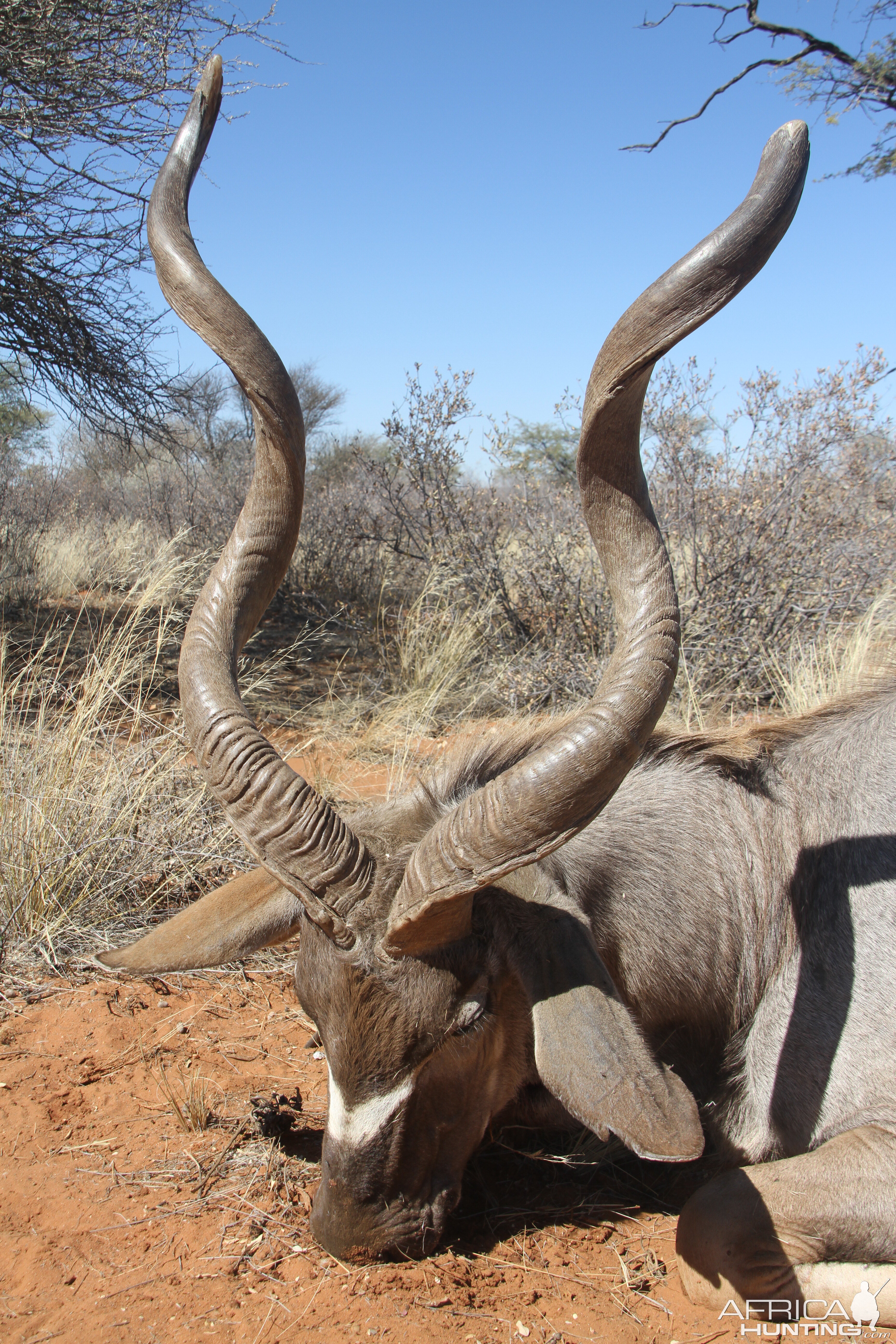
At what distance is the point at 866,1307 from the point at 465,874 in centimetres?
151

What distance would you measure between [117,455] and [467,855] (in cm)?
1138

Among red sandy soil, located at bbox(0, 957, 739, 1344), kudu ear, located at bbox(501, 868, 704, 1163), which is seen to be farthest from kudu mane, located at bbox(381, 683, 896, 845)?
red sandy soil, located at bbox(0, 957, 739, 1344)

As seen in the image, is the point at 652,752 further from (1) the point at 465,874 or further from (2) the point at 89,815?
(2) the point at 89,815

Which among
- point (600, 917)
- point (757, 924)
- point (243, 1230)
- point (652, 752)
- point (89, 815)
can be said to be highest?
point (89, 815)

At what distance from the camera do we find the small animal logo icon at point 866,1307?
7.23 feet

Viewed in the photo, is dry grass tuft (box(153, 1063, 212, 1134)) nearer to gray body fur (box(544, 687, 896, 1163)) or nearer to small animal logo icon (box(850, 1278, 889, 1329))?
gray body fur (box(544, 687, 896, 1163))

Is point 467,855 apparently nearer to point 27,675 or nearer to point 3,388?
point 27,675

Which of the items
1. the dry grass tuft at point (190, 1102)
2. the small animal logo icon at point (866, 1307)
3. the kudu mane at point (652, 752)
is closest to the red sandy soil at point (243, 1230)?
the dry grass tuft at point (190, 1102)

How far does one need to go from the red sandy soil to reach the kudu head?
17 cm

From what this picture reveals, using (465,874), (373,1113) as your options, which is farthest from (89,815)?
(465,874)

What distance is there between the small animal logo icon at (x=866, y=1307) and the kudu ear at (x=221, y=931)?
5.50ft

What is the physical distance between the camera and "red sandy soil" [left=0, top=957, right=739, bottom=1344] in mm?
2160

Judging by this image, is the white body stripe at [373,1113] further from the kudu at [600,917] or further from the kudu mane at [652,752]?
the kudu mane at [652,752]

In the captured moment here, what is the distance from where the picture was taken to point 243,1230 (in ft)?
8.01
